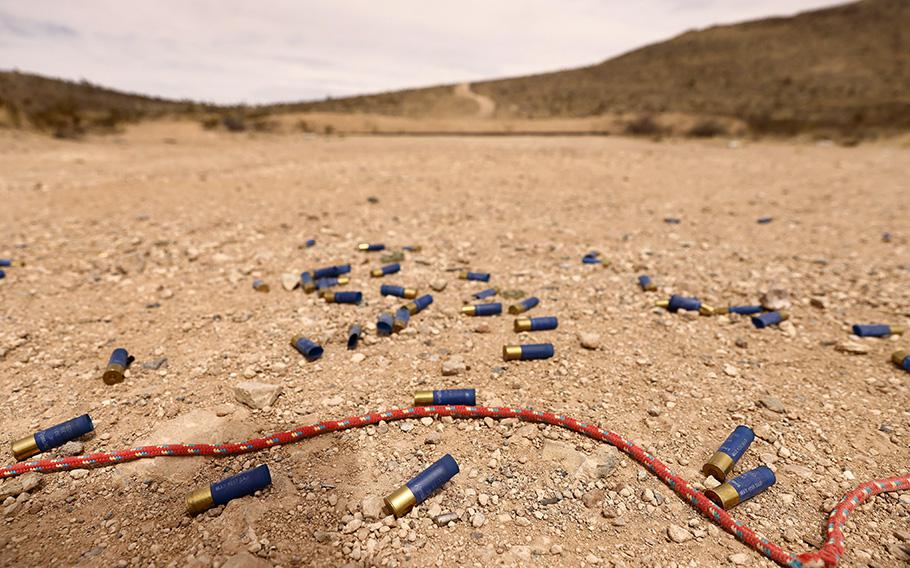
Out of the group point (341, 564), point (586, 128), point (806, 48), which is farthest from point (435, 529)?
point (806, 48)

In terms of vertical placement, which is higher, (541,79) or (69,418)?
(541,79)

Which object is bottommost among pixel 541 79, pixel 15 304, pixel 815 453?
pixel 815 453

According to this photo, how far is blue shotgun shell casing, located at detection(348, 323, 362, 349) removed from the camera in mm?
4048

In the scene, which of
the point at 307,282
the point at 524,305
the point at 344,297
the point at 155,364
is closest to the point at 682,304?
the point at 524,305

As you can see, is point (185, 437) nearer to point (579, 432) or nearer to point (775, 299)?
point (579, 432)

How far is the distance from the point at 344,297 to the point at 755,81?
50.2 meters

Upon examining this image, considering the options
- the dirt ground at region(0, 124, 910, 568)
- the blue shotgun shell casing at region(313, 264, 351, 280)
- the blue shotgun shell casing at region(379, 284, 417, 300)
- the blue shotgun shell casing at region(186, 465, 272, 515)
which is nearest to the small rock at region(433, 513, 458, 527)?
the dirt ground at region(0, 124, 910, 568)

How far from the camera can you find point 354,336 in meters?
4.08

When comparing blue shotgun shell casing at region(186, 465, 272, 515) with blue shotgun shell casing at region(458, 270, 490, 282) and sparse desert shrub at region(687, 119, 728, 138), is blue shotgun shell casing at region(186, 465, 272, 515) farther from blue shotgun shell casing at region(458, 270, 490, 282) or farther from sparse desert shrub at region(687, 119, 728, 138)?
sparse desert shrub at region(687, 119, 728, 138)

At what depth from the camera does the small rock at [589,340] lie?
4043 millimetres

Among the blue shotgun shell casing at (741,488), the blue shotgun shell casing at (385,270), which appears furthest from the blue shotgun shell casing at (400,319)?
the blue shotgun shell casing at (741,488)

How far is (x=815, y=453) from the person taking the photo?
9.46 ft

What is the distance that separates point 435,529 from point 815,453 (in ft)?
8.25

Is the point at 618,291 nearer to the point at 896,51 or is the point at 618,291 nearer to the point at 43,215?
the point at 43,215
